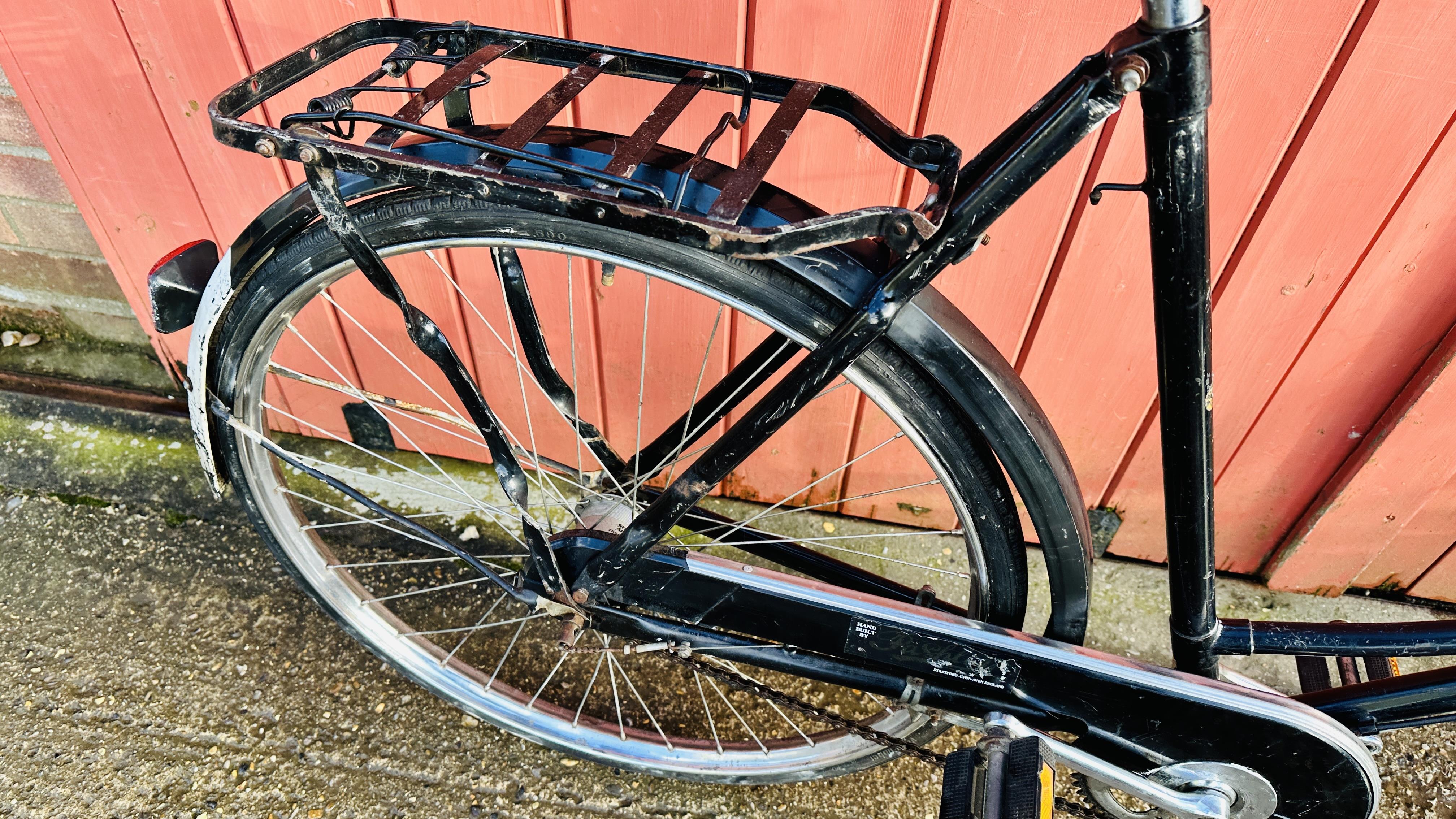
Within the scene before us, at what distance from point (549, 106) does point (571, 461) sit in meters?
1.21

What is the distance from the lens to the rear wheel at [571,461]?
1105 mm

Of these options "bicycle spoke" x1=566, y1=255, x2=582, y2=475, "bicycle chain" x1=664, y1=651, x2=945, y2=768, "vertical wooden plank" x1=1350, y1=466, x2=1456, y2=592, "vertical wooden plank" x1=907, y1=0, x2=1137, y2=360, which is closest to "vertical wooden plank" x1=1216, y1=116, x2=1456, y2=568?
"vertical wooden plank" x1=1350, y1=466, x2=1456, y2=592

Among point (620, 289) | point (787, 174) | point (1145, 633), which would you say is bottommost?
point (1145, 633)

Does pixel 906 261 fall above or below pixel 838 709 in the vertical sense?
above

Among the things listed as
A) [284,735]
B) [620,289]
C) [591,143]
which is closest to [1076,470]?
[620,289]

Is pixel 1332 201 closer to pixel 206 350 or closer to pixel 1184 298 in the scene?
pixel 1184 298

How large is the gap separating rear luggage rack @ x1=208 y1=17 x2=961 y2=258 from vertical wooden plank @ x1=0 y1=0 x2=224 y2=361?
0.83 metres

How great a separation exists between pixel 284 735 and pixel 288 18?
1.33 metres

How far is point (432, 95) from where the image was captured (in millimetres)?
972

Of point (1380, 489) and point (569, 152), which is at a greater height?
point (569, 152)

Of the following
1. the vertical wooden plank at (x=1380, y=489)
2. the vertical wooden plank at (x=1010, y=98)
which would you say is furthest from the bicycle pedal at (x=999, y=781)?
the vertical wooden plank at (x=1380, y=489)

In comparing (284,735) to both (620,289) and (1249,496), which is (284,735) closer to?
(620,289)

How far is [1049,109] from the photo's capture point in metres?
0.88

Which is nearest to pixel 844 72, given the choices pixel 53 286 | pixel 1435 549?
pixel 1435 549
